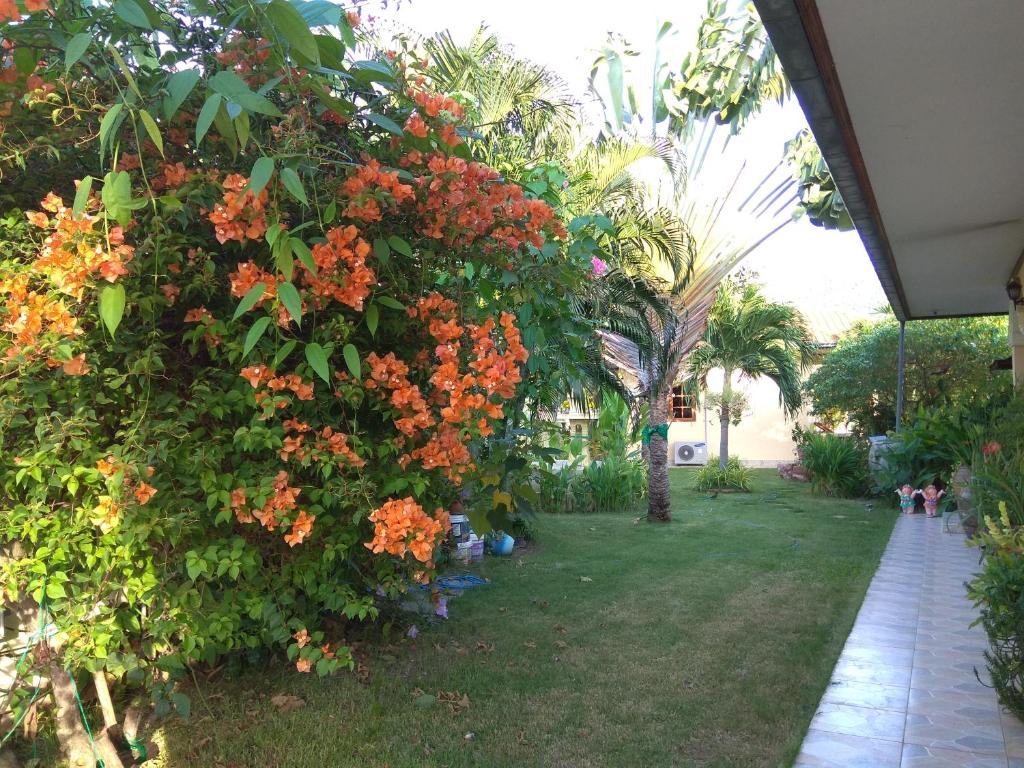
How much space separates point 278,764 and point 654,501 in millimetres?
7007

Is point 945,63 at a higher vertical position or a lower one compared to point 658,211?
lower

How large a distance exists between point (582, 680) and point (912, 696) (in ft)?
5.16

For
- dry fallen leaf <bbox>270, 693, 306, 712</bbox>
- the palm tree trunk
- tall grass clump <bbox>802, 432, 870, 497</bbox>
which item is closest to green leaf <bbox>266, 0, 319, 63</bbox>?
dry fallen leaf <bbox>270, 693, 306, 712</bbox>

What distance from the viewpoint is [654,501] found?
9.47 meters

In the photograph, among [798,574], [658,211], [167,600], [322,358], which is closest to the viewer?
[322,358]

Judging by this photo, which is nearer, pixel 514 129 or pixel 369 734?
pixel 369 734

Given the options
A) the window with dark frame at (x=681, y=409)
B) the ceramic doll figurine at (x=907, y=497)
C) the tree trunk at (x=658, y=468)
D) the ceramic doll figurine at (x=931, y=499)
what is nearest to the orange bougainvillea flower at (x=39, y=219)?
the tree trunk at (x=658, y=468)

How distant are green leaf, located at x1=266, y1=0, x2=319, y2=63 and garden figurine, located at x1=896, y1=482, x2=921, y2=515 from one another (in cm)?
1058

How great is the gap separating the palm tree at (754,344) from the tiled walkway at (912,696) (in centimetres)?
894

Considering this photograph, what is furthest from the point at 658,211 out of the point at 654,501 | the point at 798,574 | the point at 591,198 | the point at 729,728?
the point at 729,728

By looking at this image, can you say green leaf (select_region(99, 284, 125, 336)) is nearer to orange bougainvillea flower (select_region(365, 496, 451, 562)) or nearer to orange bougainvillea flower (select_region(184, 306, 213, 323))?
orange bougainvillea flower (select_region(184, 306, 213, 323))

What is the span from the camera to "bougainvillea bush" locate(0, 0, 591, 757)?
2.22m

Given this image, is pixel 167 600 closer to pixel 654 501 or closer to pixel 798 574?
pixel 798 574

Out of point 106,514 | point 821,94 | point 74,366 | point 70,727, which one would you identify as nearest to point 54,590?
point 106,514
